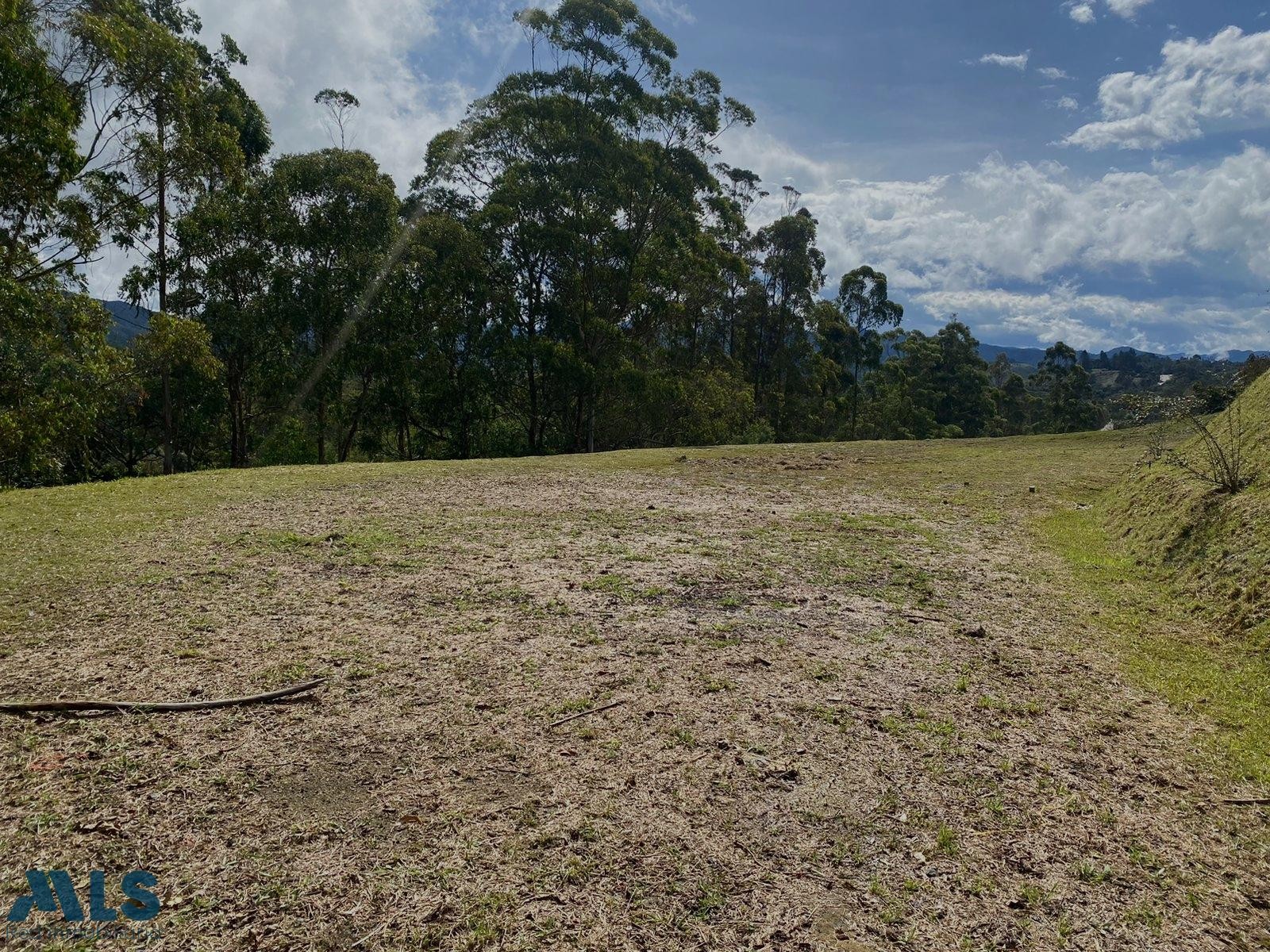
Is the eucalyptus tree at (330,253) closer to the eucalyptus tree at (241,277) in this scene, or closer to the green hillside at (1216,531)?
the eucalyptus tree at (241,277)

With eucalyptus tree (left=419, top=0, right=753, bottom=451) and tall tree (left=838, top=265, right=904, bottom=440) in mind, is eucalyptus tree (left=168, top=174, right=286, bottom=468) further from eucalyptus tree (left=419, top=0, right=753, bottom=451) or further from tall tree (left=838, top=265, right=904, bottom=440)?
tall tree (left=838, top=265, right=904, bottom=440)

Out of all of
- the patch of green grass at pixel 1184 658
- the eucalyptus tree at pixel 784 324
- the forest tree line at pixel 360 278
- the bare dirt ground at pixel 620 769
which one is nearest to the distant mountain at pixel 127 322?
the forest tree line at pixel 360 278

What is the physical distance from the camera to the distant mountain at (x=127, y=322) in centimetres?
1609

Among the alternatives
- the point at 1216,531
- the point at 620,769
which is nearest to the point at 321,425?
the point at 620,769

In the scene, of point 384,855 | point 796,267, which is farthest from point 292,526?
point 796,267

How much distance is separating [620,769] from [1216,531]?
553 cm

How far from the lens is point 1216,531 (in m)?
5.75

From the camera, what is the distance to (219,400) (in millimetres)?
21500

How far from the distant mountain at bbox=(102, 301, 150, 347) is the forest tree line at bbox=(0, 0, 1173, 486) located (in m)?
0.45

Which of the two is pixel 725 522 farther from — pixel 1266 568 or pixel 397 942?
pixel 397 942

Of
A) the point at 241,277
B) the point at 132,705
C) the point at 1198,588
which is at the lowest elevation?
the point at 132,705

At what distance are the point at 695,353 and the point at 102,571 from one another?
107ft

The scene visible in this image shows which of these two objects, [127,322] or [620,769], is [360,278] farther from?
[620,769]

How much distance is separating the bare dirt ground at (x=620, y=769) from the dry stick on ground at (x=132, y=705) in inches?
3.2
